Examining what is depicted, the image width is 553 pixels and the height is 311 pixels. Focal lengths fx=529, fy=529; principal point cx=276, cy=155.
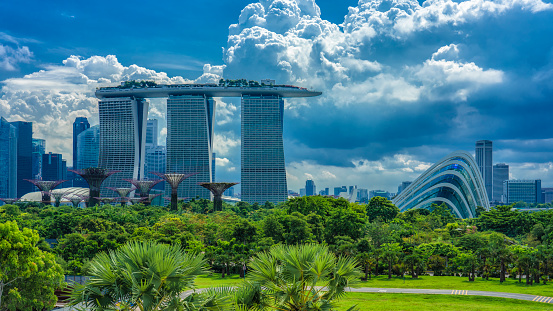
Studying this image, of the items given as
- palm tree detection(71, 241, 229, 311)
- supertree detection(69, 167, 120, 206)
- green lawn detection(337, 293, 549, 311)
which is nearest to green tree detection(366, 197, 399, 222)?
green lawn detection(337, 293, 549, 311)

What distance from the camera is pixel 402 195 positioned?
5364 inches

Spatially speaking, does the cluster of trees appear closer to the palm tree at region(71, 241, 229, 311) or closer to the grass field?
the grass field

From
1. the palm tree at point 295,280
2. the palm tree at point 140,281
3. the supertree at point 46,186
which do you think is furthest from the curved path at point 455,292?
the supertree at point 46,186

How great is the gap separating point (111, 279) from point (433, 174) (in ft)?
411

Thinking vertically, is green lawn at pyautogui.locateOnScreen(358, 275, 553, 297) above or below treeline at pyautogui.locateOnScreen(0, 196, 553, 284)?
below

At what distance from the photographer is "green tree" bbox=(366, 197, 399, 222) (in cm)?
10238

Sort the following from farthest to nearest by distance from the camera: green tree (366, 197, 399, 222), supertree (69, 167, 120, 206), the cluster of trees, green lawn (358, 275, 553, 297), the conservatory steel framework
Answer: supertree (69, 167, 120, 206) < the conservatory steel framework < green tree (366, 197, 399, 222) < the cluster of trees < green lawn (358, 275, 553, 297)

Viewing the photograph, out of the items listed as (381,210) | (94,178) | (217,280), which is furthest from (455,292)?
(94,178)

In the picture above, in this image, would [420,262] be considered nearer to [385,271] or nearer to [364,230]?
[385,271]

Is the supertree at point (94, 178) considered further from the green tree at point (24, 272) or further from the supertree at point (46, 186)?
the green tree at point (24, 272)

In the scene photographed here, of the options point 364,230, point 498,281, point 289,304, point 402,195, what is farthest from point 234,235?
point 402,195

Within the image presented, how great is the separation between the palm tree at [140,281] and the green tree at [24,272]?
17.9 metres

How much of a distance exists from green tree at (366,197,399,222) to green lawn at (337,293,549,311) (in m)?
51.0

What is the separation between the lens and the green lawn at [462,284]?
177 feet
